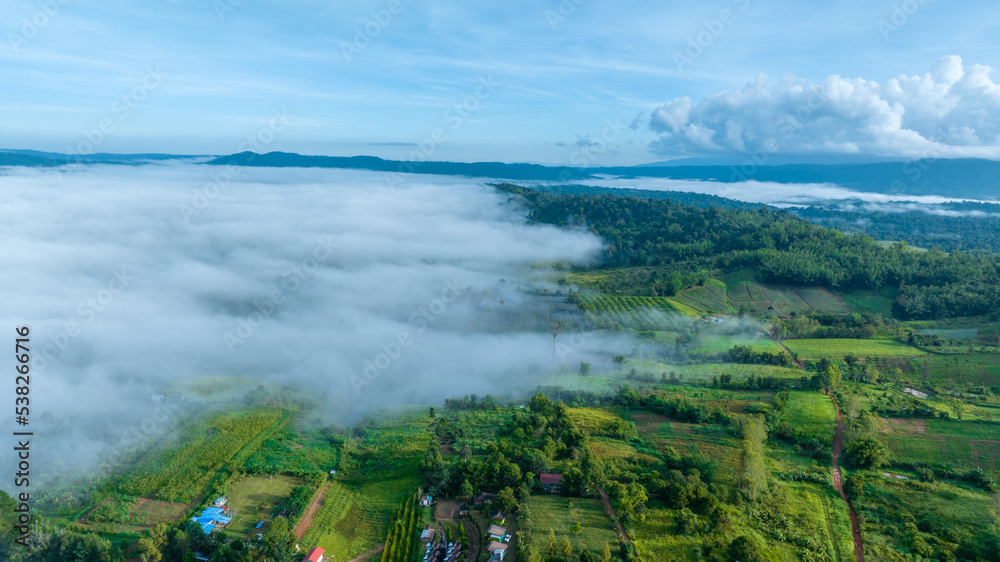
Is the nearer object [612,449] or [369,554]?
[369,554]

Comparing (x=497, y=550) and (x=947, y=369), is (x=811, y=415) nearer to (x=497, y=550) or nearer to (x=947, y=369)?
(x=947, y=369)

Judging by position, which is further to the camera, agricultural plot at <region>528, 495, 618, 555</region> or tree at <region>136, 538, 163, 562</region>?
agricultural plot at <region>528, 495, 618, 555</region>

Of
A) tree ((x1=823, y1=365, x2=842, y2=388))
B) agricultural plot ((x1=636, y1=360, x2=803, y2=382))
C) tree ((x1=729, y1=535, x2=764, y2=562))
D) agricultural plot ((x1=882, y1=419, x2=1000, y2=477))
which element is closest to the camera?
tree ((x1=729, y1=535, x2=764, y2=562))

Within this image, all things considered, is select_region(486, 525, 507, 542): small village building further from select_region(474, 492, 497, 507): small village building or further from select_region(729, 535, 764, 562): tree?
select_region(729, 535, 764, 562): tree

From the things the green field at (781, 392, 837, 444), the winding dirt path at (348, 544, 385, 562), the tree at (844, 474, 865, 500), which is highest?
the green field at (781, 392, 837, 444)

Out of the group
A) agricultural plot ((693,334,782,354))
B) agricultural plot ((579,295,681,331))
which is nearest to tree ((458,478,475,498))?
agricultural plot ((693,334,782,354))

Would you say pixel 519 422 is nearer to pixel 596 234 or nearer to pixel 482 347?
pixel 482 347

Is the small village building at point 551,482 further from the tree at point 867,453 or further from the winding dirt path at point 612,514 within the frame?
the tree at point 867,453

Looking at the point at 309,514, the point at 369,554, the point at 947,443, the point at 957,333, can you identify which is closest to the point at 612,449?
the point at 369,554
